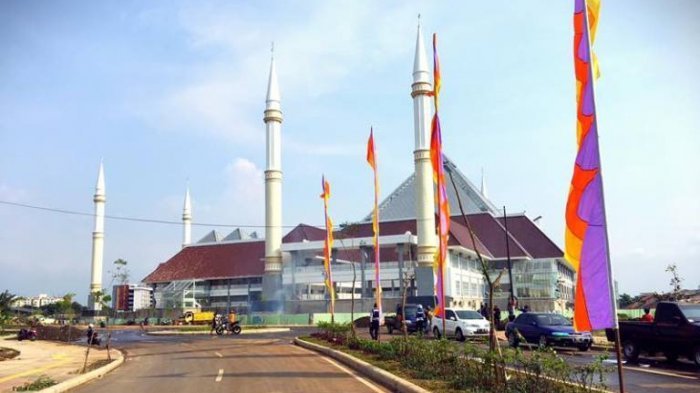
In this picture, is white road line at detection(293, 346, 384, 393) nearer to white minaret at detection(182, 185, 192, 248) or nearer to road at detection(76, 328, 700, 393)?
road at detection(76, 328, 700, 393)

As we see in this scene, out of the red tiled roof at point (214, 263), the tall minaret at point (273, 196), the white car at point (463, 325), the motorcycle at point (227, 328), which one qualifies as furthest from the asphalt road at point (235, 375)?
the red tiled roof at point (214, 263)

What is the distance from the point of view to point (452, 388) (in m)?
10.2

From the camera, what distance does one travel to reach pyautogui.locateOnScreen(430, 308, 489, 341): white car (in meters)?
26.5

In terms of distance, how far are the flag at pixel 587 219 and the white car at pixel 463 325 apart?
18087mm

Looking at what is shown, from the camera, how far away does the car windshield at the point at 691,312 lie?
51.7 ft

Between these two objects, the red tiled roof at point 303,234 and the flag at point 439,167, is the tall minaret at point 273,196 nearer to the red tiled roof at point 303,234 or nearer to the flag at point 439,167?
the red tiled roof at point 303,234

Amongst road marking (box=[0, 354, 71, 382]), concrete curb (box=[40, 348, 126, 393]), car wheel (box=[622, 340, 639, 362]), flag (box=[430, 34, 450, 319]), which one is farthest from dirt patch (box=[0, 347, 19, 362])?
car wheel (box=[622, 340, 639, 362])

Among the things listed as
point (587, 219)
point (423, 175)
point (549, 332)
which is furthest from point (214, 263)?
point (587, 219)

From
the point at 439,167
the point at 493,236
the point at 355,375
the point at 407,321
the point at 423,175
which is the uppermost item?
the point at 423,175

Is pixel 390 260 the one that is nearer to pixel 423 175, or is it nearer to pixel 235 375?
pixel 423 175

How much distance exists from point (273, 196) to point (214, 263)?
845 inches

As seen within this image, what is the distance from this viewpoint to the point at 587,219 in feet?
27.1

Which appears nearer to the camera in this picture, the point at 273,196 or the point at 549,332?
the point at 549,332

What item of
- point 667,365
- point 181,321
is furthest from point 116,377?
point 181,321
